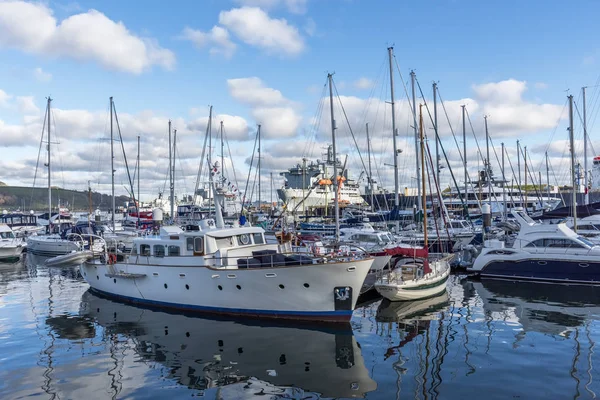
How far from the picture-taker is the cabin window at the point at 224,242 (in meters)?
18.3

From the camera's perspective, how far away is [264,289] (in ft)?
52.8

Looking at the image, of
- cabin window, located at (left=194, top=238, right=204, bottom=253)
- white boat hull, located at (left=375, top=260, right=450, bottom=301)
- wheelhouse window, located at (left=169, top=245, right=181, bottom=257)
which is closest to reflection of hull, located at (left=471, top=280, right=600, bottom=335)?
white boat hull, located at (left=375, top=260, right=450, bottom=301)

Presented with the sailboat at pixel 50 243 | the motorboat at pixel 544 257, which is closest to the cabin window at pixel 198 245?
the motorboat at pixel 544 257

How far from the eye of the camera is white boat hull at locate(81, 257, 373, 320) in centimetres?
1532

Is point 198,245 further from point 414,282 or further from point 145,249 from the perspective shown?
point 414,282

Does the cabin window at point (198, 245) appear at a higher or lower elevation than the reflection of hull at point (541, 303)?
higher

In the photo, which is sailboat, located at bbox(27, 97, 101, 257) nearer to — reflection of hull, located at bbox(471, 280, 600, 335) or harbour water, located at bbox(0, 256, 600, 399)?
harbour water, located at bbox(0, 256, 600, 399)

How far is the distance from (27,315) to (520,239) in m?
25.5

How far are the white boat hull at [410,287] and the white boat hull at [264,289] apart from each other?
3.43m

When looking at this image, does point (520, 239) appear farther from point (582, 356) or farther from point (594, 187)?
point (594, 187)

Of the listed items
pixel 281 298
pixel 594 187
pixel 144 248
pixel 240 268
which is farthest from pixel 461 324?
pixel 594 187

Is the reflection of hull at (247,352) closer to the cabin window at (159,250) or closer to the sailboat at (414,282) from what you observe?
the cabin window at (159,250)

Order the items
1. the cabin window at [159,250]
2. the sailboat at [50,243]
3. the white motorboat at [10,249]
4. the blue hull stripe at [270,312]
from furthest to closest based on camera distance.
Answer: the sailboat at [50,243] → the white motorboat at [10,249] → the cabin window at [159,250] → the blue hull stripe at [270,312]

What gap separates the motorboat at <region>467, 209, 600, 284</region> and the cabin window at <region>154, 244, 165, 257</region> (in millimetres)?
18188
